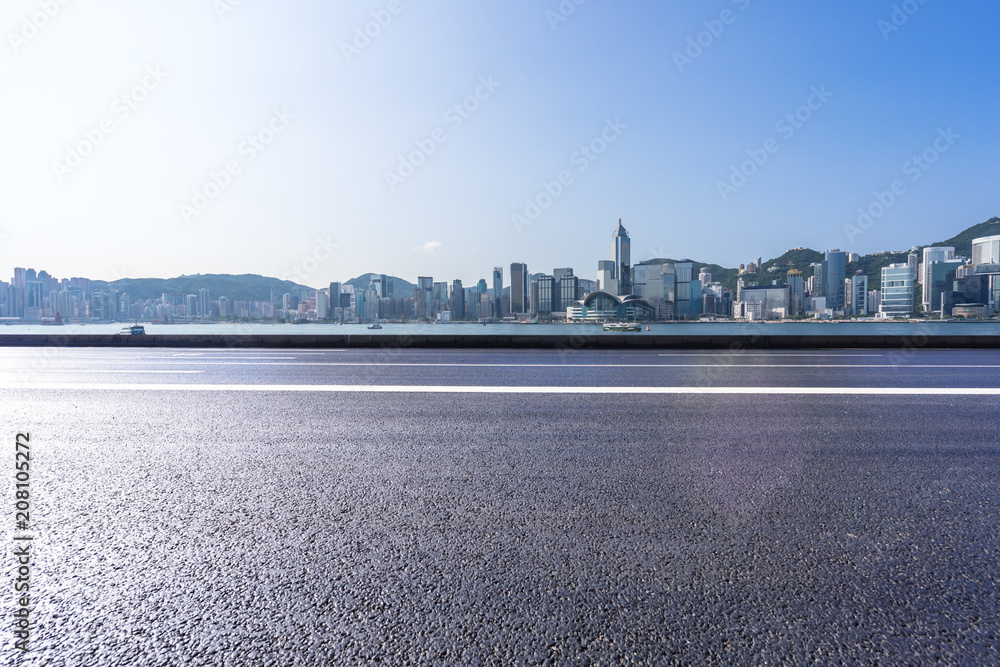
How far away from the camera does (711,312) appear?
173ft

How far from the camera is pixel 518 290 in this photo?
1625 inches

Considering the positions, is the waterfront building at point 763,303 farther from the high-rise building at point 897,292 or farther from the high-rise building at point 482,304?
the high-rise building at point 482,304

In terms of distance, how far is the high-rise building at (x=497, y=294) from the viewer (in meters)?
41.2

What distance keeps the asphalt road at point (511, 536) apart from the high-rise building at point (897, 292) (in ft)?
114

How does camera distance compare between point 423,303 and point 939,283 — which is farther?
point 423,303

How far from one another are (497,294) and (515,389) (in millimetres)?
36752

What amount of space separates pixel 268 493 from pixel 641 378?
577cm

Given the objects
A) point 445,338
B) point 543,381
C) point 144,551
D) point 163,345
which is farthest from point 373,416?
point 163,345

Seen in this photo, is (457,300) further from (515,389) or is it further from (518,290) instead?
(515,389)

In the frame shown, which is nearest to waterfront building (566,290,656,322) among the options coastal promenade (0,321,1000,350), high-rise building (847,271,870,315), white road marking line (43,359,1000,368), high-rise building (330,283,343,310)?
high-rise building (847,271,870,315)

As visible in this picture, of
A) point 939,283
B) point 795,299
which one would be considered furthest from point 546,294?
point 939,283

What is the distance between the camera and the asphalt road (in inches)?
55.8

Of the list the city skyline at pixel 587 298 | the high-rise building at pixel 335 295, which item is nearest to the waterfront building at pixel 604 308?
the city skyline at pixel 587 298

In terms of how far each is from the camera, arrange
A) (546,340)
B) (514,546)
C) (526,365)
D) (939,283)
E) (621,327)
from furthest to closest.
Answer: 1. (621,327)
2. (939,283)
3. (546,340)
4. (526,365)
5. (514,546)
